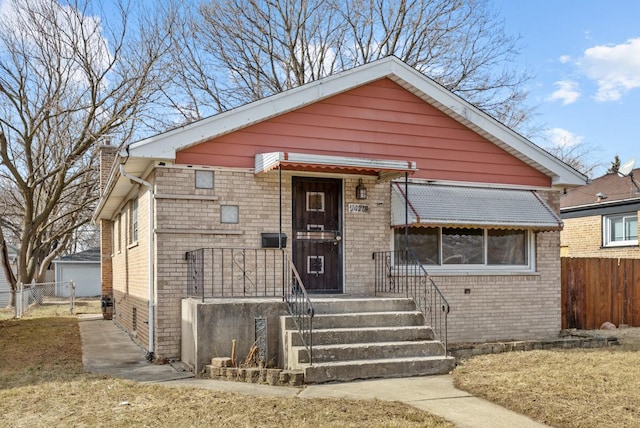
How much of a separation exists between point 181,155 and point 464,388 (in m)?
5.56

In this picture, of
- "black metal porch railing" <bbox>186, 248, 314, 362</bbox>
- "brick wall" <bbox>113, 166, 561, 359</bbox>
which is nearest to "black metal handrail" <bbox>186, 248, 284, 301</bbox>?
"black metal porch railing" <bbox>186, 248, 314, 362</bbox>

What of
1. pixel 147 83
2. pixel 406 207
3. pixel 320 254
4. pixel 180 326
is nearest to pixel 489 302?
pixel 406 207

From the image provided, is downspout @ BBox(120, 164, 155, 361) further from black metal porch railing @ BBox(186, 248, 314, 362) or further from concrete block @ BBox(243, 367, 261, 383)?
concrete block @ BBox(243, 367, 261, 383)

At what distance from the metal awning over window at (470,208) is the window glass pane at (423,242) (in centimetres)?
46

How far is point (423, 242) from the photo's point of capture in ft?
37.3

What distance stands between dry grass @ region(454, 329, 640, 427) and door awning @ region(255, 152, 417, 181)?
3334mm

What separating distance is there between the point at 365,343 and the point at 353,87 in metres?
4.65

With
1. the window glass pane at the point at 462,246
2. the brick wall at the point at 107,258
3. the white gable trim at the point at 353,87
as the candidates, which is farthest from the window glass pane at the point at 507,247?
the brick wall at the point at 107,258

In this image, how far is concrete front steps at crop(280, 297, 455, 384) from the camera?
26.3 ft

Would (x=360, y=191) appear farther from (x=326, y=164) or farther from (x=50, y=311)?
(x=50, y=311)

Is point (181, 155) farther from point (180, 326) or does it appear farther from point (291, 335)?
point (291, 335)

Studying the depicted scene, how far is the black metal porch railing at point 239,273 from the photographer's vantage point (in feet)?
31.4

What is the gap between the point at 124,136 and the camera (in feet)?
84.0

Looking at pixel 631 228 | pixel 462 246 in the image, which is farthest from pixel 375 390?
pixel 631 228
